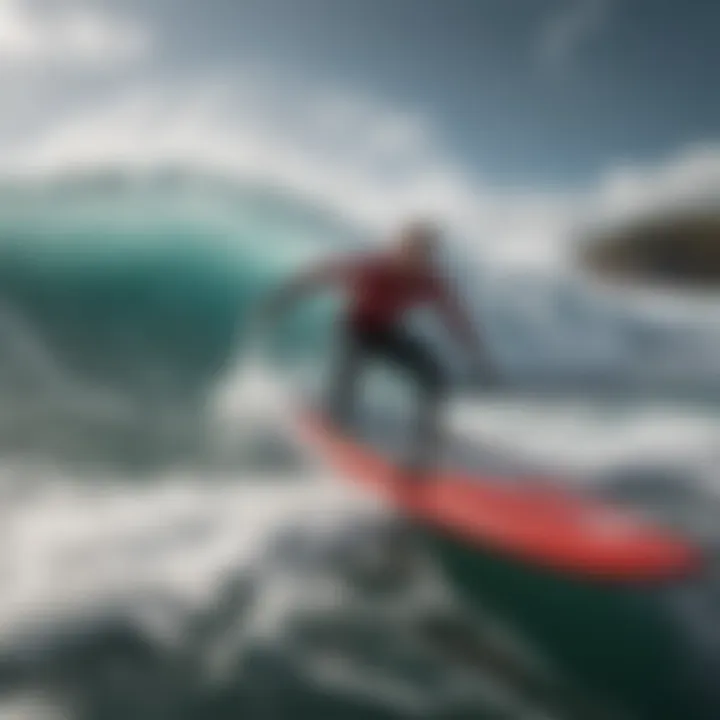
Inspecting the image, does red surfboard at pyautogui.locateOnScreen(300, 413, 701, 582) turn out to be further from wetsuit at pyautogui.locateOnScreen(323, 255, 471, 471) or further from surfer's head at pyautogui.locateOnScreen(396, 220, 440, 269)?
surfer's head at pyautogui.locateOnScreen(396, 220, 440, 269)

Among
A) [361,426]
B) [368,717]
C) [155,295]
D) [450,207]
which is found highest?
[450,207]

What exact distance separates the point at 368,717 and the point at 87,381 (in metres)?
1.16

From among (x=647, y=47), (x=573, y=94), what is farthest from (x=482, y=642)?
(x=647, y=47)

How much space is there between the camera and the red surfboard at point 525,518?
2193 mm

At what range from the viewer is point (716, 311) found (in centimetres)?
304

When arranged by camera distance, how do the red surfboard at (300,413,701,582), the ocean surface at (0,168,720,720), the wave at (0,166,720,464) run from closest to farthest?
1. the ocean surface at (0,168,720,720)
2. the red surfboard at (300,413,701,582)
3. the wave at (0,166,720,464)

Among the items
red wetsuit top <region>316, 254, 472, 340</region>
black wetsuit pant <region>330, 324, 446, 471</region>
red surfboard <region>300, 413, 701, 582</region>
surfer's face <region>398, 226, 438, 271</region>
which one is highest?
surfer's face <region>398, 226, 438, 271</region>

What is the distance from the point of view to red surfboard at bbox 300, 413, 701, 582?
2193mm

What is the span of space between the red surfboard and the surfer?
0.12 m

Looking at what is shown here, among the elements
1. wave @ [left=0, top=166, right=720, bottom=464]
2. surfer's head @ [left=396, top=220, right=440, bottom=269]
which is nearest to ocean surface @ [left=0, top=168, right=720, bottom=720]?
wave @ [left=0, top=166, right=720, bottom=464]

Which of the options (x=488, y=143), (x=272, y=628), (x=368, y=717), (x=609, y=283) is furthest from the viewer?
(x=609, y=283)

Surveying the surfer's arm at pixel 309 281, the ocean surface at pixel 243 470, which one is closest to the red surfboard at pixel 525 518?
the ocean surface at pixel 243 470

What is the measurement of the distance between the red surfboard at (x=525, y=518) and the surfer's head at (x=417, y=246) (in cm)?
49

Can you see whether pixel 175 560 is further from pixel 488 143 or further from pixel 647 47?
pixel 647 47
